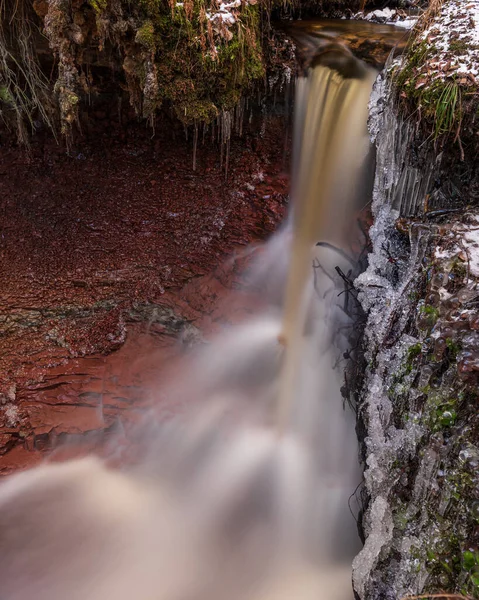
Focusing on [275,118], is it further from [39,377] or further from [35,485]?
[35,485]

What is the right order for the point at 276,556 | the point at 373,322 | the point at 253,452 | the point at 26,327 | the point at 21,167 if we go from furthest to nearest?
1. the point at 21,167
2. the point at 26,327
3. the point at 253,452
4. the point at 373,322
5. the point at 276,556

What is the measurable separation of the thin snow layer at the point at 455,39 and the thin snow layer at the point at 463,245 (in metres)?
1.07

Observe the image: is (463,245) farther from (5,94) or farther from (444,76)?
(5,94)

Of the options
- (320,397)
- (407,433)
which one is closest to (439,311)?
(407,433)

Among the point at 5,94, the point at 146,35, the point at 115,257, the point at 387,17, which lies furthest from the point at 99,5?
the point at 387,17

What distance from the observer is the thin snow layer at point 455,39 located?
9.70 feet

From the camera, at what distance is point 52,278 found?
14.0 ft

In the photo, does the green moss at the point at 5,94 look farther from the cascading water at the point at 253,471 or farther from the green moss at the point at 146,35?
the cascading water at the point at 253,471

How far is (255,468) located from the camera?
11.6ft

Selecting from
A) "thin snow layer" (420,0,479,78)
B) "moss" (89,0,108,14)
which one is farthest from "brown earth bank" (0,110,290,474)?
"thin snow layer" (420,0,479,78)

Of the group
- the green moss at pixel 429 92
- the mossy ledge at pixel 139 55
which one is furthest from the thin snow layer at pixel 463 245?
the mossy ledge at pixel 139 55

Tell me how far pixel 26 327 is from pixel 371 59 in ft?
13.6

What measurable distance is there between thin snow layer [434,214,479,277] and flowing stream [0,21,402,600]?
1551mm

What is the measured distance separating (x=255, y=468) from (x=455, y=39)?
3559mm
